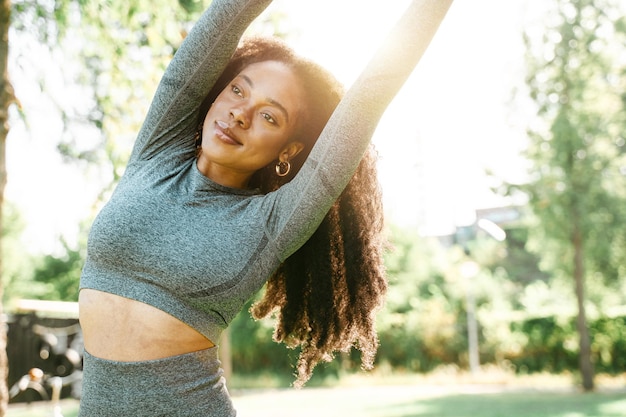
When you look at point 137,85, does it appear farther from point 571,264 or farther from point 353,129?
point 571,264

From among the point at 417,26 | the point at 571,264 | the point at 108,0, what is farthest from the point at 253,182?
the point at 571,264

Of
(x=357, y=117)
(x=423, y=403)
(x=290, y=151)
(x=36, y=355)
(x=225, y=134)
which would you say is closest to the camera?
(x=357, y=117)

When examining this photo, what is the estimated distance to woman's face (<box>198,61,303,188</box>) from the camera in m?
1.83

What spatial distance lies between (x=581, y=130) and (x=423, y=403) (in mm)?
5914

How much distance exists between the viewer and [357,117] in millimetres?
1580

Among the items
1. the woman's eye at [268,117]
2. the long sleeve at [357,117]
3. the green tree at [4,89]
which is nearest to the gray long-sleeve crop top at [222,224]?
the long sleeve at [357,117]

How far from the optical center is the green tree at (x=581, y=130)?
1362 centimetres

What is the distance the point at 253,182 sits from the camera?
210 centimetres

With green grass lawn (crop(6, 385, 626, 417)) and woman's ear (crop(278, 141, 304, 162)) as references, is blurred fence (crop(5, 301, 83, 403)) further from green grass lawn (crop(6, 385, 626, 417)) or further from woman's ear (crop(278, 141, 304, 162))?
woman's ear (crop(278, 141, 304, 162))

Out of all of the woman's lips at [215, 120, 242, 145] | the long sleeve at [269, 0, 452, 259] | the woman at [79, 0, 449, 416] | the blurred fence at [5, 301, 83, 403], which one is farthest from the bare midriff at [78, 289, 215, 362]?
the blurred fence at [5, 301, 83, 403]

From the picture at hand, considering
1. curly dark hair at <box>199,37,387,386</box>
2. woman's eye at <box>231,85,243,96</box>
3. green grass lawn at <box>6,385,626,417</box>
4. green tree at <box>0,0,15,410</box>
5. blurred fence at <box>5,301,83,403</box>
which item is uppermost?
green tree at <box>0,0,15,410</box>

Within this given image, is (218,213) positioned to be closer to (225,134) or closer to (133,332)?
(225,134)

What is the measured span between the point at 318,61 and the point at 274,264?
25.3 inches

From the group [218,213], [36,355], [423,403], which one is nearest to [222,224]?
[218,213]
